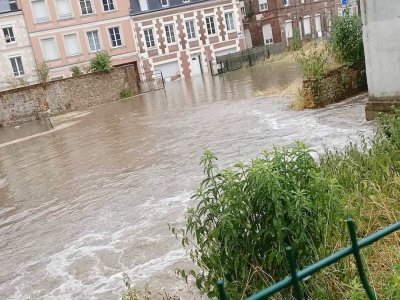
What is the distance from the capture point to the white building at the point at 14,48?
31438mm

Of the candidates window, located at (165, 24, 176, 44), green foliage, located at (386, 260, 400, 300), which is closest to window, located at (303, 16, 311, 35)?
window, located at (165, 24, 176, 44)

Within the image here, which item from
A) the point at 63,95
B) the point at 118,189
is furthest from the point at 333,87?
the point at 63,95

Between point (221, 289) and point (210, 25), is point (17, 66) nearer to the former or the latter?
point (210, 25)

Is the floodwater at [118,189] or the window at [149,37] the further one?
the window at [149,37]

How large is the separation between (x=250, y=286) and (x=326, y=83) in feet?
29.3

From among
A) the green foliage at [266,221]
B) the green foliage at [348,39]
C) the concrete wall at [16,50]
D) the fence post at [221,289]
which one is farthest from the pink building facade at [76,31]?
the fence post at [221,289]

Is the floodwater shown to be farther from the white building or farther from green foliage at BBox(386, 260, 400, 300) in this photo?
the white building

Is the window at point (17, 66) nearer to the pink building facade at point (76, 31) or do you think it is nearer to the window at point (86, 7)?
the pink building facade at point (76, 31)

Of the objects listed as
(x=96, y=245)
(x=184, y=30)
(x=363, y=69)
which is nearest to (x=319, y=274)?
(x=96, y=245)

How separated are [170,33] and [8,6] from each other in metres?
12.9

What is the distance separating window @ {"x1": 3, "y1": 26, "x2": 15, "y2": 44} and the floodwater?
66.2 ft

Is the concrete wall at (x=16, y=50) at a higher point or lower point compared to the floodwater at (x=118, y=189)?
higher

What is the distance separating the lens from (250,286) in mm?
3096

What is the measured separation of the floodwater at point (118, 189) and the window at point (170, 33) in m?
23.6
